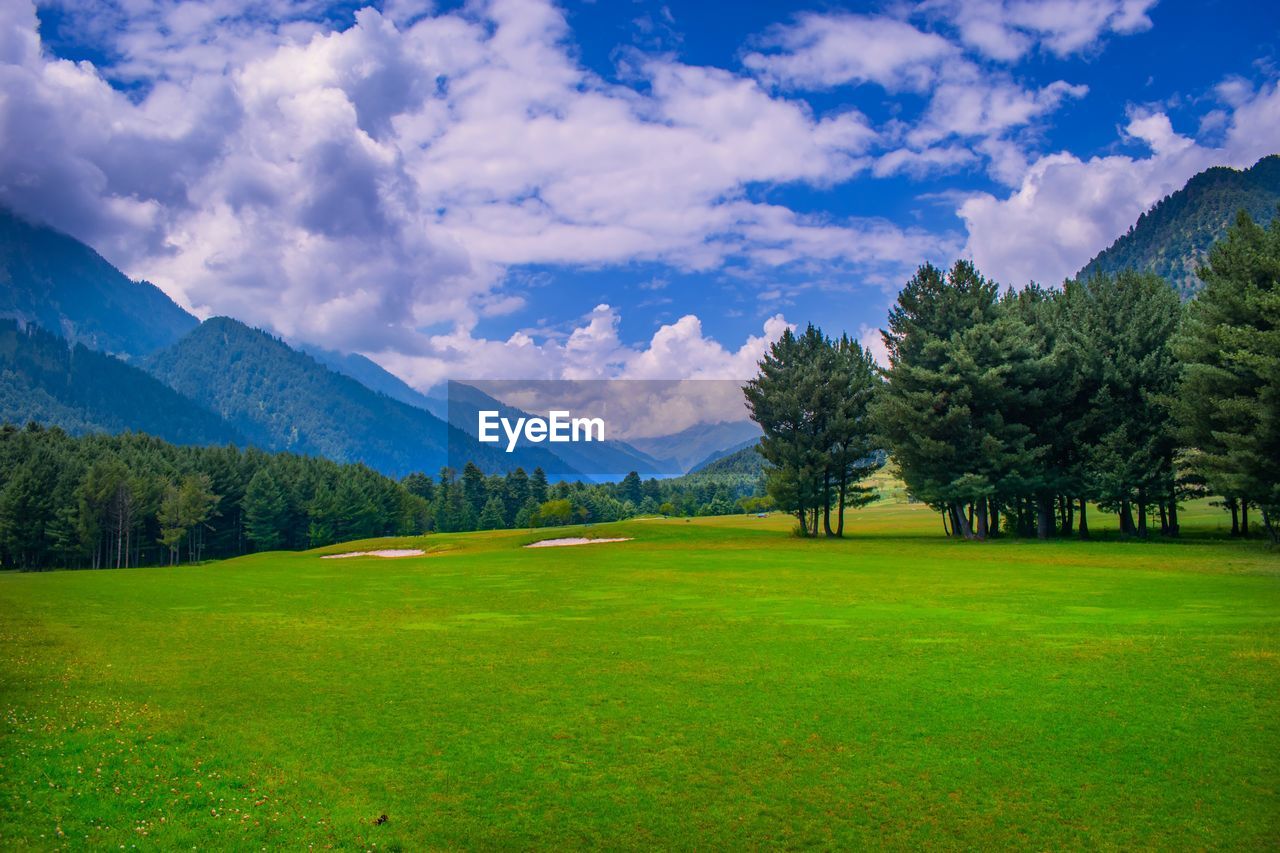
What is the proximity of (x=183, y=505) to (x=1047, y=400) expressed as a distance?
316ft

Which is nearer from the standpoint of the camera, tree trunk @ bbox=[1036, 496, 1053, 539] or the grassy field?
the grassy field

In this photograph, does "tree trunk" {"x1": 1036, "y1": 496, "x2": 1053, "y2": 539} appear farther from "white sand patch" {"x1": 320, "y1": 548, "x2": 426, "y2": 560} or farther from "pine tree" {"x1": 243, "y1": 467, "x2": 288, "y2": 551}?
"pine tree" {"x1": 243, "y1": 467, "x2": 288, "y2": 551}

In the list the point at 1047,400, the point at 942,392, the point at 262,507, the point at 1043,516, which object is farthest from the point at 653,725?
the point at 262,507

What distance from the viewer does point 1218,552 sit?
131ft

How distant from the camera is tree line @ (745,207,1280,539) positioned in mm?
41188

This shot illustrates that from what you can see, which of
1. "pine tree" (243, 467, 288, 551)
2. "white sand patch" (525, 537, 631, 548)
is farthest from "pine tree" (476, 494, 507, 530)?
"white sand patch" (525, 537, 631, 548)

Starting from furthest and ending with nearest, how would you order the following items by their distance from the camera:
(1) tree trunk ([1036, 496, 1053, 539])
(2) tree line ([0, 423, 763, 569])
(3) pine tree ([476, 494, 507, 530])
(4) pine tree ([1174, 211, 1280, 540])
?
(3) pine tree ([476, 494, 507, 530]), (2) tree line ([0, 423, 763, 569]), (1) tree trunk ([1036, 496, 1053, 539]), (4) pine tree ([1174, 211, 1280, 540])

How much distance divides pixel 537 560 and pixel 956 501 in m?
31.0

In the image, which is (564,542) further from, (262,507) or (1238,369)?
(262,507)

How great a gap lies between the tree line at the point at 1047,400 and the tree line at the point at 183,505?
2969 inches

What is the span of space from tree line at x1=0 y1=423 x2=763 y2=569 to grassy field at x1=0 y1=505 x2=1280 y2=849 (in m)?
80.6

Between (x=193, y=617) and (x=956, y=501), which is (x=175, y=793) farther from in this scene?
(x=956, y=501)

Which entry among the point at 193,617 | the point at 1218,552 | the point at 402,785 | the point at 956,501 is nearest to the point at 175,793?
the point at 402,785

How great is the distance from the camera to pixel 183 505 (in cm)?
9475
